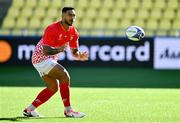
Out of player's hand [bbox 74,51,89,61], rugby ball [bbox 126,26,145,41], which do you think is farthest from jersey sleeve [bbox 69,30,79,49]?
rugby ball [bbox 126,26,145,41]

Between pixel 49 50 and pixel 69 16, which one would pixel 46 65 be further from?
pixel 69 16

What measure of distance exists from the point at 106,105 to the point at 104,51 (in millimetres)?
8861

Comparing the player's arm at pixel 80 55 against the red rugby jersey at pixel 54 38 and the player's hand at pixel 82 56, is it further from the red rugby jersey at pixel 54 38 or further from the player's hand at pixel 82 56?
the red rugby jersey at pixel 54 38

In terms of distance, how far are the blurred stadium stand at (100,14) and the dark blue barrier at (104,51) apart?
164 inches

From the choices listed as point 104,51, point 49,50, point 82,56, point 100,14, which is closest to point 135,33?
point 82,56

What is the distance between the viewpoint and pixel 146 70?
20766mm

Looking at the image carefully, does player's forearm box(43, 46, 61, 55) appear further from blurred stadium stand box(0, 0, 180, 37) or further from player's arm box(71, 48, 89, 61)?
blurred stadium stand box(0, 0, 180, 37)

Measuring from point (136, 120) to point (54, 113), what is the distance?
177 centimetres

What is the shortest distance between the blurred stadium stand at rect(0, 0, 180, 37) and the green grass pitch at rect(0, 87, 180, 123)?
926 centimetres

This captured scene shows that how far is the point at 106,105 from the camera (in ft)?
38.7

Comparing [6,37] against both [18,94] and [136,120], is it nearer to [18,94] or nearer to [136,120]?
[18,94]

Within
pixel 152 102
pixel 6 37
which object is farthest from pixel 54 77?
pixel 6 37

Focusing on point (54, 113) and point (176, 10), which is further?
point (176, 10)

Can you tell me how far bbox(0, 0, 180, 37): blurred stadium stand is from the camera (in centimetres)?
2516
